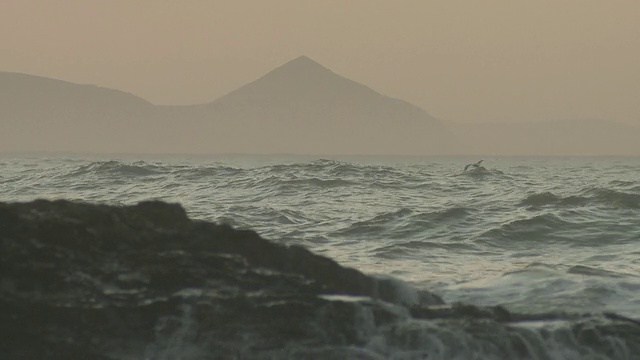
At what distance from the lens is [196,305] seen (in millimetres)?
5875

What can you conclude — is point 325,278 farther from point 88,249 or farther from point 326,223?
point 326,223

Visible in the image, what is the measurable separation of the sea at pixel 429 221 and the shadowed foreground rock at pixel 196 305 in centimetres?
142

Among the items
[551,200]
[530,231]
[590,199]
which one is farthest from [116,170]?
[530,231]

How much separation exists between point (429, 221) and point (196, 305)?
31.7ft

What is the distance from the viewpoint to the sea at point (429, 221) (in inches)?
350

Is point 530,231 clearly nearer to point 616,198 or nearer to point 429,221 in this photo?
point 429,221

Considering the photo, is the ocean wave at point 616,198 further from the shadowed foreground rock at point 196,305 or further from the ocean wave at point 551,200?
the shadowed foreground rock at point 196,305

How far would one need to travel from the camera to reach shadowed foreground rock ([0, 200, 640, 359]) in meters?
5.56

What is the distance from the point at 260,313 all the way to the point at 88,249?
1207 millimetres

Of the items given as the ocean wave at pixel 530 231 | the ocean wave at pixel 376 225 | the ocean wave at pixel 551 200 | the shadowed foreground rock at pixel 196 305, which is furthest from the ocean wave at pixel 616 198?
the shadowed foreground rock at pixel 196 305

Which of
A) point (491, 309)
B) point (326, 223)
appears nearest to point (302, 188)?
point (326, 223)

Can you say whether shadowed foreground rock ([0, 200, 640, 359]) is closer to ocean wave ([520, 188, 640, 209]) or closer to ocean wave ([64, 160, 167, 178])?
ocean wave ([520, 188, 640, 209])

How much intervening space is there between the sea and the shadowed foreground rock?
4.67 ft

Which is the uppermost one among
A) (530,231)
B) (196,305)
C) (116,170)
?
(116,170)
